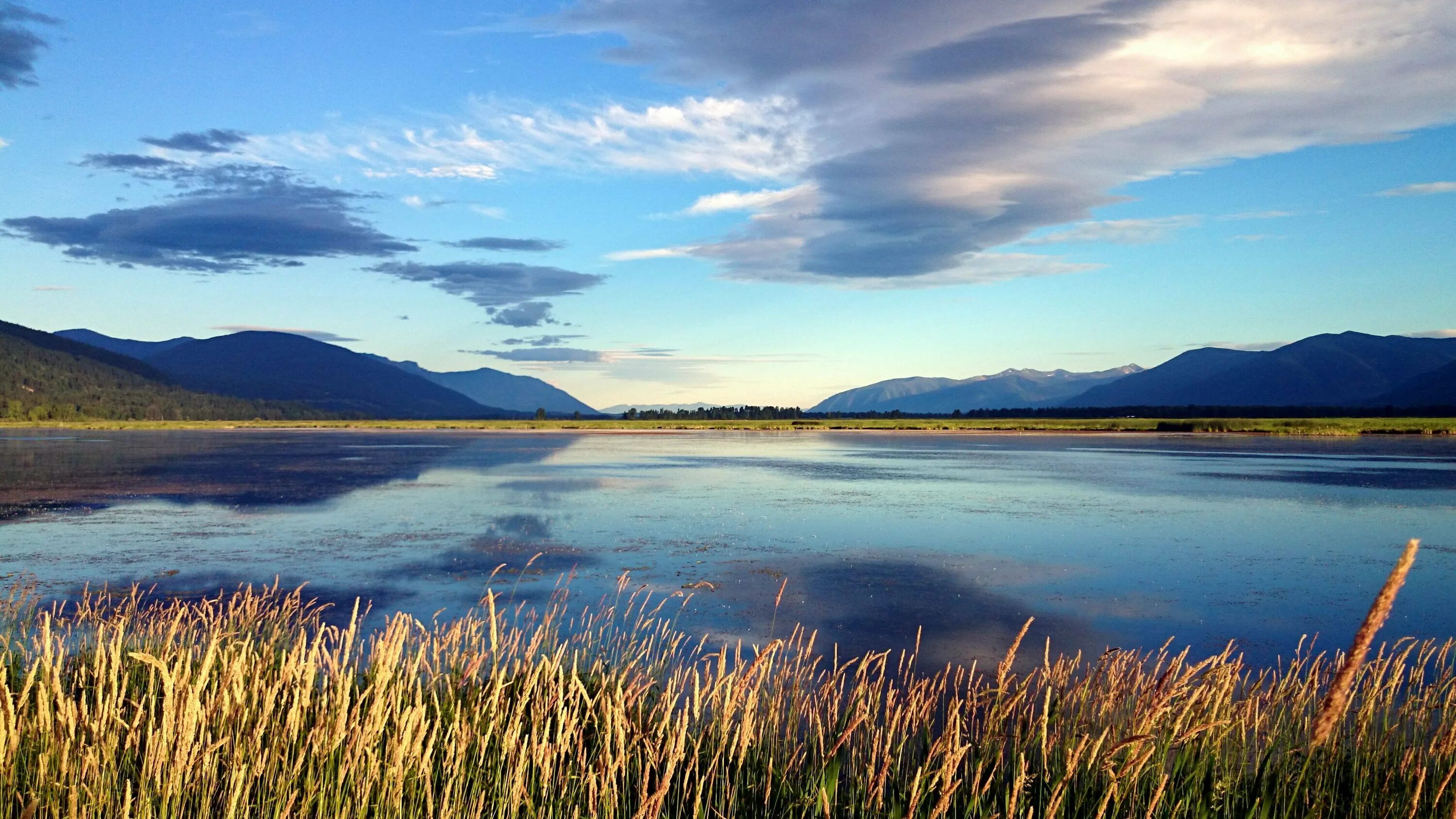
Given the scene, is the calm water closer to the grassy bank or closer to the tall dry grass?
the tall dry grass

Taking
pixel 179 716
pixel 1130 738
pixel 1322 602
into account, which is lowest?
pixel 1322 602

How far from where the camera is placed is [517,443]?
92250mm

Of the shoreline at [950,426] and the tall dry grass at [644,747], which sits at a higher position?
the shoreline at [950,426]

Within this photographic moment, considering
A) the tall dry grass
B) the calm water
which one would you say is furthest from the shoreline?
the tall dry grass

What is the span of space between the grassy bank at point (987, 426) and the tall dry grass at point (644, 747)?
124332 mm

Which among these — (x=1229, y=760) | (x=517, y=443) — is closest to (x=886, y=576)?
(x=1229, y=760)

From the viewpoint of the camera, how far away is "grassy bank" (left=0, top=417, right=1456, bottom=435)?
121 meters

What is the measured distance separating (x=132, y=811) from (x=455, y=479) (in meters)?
38.4

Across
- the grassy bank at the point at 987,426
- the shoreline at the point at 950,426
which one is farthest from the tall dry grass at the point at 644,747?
the grassy bank at the point at 987,426

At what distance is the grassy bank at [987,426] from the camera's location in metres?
121

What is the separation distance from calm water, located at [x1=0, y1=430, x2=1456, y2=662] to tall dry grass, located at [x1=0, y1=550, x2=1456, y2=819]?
5.53 metres

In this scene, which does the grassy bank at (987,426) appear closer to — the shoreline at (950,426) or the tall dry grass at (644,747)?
the shoreline at (950,426)

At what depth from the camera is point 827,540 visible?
24.9 meters

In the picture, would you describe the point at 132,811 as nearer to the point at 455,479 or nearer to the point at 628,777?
the point at 628,777
